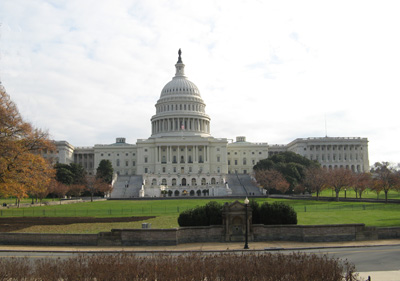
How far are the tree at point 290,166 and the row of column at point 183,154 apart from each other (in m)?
29.6

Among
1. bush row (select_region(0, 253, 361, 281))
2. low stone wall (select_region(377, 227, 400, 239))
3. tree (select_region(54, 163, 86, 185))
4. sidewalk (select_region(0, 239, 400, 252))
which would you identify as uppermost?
tree (select_region(54, 163, 86, 185))

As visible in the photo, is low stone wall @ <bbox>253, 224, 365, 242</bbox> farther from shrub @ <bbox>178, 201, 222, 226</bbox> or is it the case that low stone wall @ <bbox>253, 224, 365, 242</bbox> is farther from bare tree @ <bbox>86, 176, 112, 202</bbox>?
bare tree @ <bbox>86, 176, 112, 202</bbox>

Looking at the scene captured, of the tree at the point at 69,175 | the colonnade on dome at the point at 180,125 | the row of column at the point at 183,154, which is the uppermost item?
the colonnade on dome at the point at 180,125

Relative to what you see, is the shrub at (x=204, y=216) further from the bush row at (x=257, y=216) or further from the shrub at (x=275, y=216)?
the shrub at (x=275, y=216)

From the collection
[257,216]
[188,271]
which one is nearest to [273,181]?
[257,216]

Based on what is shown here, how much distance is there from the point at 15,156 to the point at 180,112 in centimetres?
11254

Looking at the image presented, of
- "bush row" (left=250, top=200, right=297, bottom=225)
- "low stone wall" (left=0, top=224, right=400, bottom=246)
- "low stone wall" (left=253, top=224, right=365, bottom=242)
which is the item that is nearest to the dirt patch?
"low stone wall" (left=0, top=224, right=400, bottom=246)

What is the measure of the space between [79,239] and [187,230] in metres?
6.99

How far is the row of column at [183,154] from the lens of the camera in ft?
452

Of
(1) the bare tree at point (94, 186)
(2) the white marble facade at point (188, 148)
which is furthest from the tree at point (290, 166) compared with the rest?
(1) the bare tree at point (94, 186)

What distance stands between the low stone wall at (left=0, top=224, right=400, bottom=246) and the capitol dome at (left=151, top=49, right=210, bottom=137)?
117 m

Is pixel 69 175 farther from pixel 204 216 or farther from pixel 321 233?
pixel 321 233

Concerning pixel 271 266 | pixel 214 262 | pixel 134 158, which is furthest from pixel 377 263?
pixel 134 158

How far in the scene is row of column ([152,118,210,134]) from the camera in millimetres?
149125
